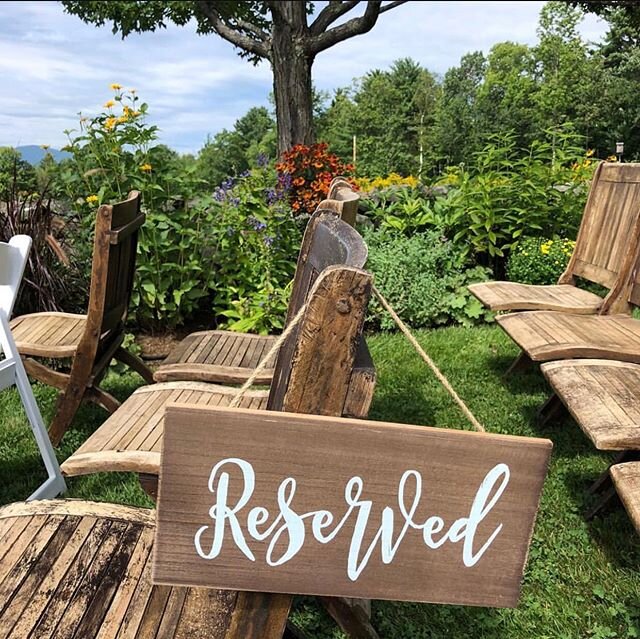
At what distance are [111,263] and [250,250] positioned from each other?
2030 mm

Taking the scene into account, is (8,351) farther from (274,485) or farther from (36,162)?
(36,162)

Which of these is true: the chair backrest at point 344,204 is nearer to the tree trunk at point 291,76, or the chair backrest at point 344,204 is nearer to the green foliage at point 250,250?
the green foliage at point 250,250

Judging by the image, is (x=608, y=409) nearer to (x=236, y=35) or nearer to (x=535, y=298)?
(x=535, y=298)

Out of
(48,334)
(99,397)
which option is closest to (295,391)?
(99,397)

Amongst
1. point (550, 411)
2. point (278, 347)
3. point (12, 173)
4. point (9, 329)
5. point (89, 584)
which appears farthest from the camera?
point (12, 173)

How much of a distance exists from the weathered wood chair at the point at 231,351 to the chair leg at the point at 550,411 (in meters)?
1.38

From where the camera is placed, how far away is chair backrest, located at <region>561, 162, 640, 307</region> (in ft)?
11.4

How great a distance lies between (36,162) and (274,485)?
16.9ft

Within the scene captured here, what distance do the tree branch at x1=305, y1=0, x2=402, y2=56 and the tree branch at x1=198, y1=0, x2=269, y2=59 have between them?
1.96 feet

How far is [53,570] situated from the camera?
54.2 inches

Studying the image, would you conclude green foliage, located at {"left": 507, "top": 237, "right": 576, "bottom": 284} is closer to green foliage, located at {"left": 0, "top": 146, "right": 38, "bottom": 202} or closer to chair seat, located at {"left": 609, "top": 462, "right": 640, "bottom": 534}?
chair seat, located at {"left": 609, "top": 462, "right": 640, "bottom": 534}

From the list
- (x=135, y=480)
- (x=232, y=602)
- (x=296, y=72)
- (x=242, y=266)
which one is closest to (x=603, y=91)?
(x=296, y=72)

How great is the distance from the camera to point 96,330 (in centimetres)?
280

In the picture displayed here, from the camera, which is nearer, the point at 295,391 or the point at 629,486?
the point at 295,391
